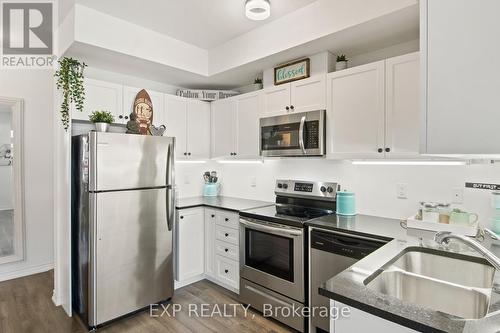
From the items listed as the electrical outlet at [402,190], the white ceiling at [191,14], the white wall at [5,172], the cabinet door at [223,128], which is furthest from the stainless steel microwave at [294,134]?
the white wall at [5,172]

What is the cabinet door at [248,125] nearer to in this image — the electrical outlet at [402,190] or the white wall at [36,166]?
the electrical outlet at [402,190]

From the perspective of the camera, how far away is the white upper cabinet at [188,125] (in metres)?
3.41

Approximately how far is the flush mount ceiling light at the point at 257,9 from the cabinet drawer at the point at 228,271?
235 centimetres

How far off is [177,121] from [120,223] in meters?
1.46

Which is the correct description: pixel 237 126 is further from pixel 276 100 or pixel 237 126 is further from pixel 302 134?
pixel 302 134

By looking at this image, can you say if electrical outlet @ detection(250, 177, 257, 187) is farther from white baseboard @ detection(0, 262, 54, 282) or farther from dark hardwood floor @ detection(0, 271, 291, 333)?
white baseboard @ detection(0, 262, 54, 282)

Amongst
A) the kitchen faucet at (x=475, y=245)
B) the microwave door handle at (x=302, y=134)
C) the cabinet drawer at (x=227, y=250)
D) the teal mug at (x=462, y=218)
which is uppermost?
the microwave door handle at (x=302, y=134)

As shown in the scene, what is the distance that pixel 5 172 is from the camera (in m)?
3.56

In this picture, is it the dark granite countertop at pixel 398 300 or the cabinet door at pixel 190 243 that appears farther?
the cabinet door at pixel 190 243

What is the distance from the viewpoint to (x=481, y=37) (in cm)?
73

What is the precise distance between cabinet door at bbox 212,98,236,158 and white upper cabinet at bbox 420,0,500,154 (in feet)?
8.83

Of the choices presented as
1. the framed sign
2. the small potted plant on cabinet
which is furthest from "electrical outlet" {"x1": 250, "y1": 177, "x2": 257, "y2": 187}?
the small potted plant on cabinet

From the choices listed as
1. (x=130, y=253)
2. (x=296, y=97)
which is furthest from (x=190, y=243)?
(x=296, y=97)

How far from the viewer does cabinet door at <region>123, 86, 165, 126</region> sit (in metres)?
3.03
